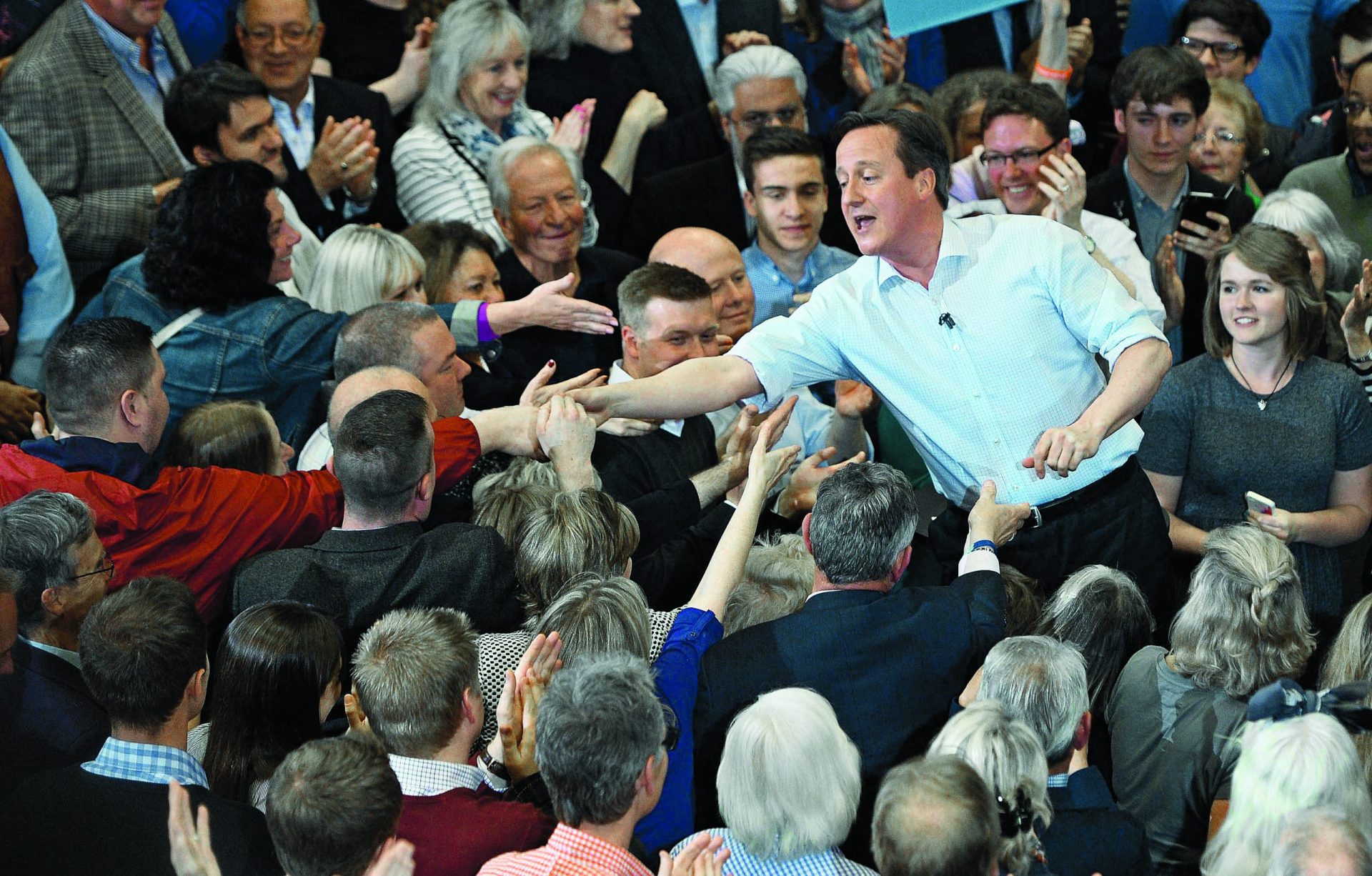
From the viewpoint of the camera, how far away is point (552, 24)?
6.03 m

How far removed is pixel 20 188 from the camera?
4.34 m

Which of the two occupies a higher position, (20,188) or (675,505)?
(20,188)

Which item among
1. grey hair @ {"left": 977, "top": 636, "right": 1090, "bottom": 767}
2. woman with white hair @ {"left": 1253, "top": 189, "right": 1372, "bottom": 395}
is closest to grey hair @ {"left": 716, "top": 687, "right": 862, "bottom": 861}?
grey hair @ {"left": 977, "top": 636, "right": 1090, "bottom": 767}

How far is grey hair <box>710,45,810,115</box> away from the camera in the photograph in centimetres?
582

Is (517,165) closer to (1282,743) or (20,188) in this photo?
(20,188)

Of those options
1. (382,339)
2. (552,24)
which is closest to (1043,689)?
(382,339)

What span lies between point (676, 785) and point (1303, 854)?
1.18m

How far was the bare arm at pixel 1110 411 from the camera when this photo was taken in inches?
124

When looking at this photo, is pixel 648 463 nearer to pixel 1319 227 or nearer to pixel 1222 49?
pixel 1319 227

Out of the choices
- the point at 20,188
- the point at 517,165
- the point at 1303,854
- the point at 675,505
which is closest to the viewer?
the point at 1303,854

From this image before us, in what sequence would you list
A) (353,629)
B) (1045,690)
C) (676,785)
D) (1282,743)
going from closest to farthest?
1. (1282,743)
2. (1045,690)
3. (676,785)
4. (353,629)

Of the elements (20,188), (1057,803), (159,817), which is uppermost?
(20,188)

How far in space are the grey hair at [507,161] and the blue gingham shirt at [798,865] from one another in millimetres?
3088

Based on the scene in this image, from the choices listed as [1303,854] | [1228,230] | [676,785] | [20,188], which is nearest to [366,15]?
[20,188]
